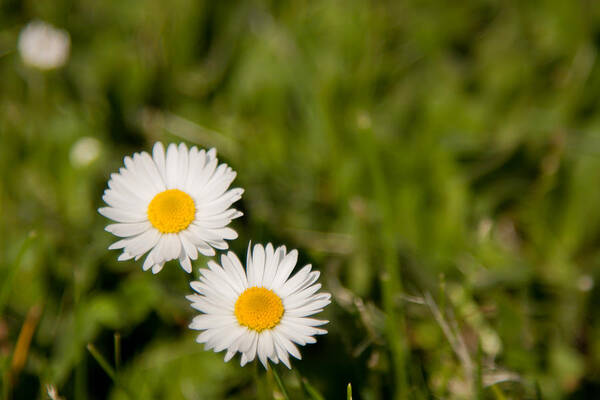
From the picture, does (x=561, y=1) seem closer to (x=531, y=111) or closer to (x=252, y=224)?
(x=531, y=111)

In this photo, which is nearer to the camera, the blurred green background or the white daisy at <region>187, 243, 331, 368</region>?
the white daisy at <region>187, 243, 331, 368</region>

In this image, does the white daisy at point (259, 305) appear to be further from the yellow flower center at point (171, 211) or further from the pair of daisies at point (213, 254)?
the yellow flower center at point (171, 211)

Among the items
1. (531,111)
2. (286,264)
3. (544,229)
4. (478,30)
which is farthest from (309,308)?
(478,30)

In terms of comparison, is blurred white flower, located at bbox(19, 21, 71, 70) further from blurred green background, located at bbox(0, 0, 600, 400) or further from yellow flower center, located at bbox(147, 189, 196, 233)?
yellow flower center, located at bbox(147, 189, 196, 233)

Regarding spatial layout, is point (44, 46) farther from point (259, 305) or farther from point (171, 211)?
point (259, 305)

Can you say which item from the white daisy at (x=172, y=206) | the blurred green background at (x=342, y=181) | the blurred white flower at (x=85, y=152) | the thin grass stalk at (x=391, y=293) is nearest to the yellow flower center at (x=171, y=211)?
the white daisy at (x=172, y=206)

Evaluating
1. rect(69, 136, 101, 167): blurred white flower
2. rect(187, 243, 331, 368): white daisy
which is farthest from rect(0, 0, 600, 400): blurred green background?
rect(187, 243, 331, 368): white daisy
